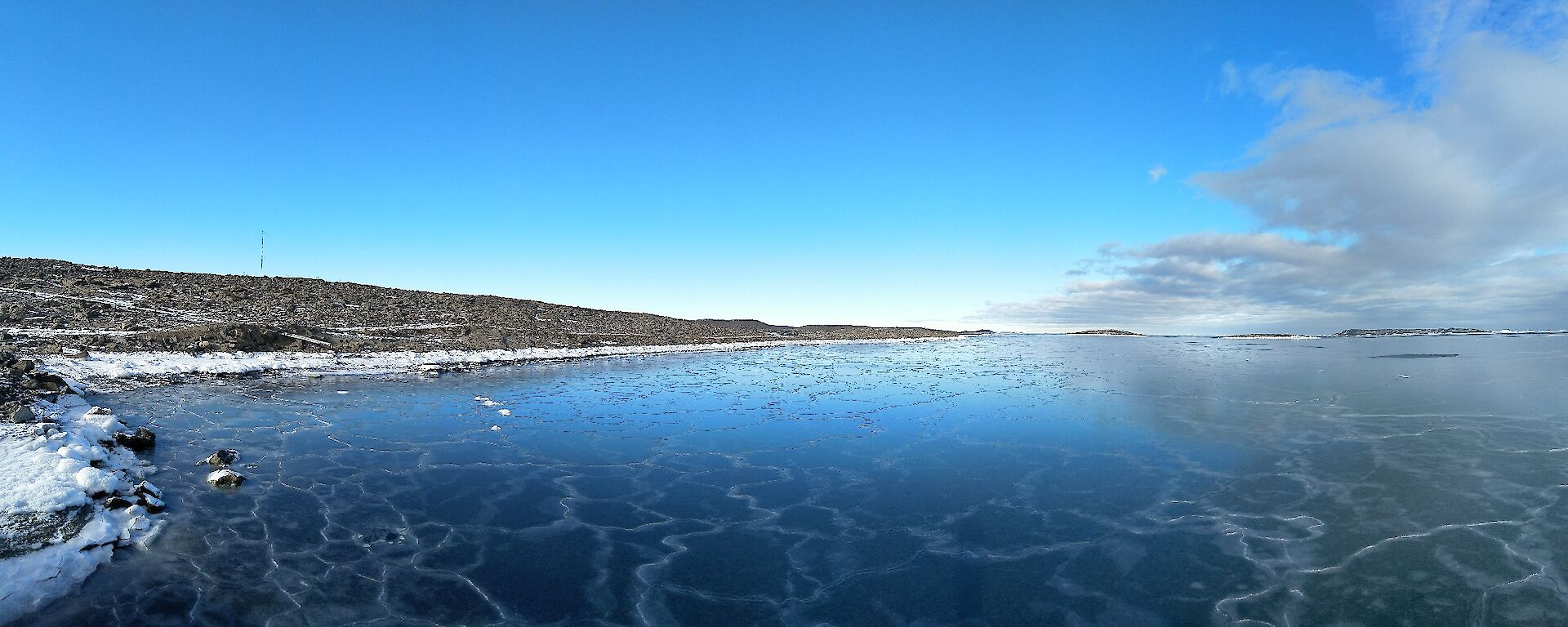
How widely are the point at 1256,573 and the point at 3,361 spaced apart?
25427mm

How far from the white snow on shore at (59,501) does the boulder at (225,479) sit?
881mm

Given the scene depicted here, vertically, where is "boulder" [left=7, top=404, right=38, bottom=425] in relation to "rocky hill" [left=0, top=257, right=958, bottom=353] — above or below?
below

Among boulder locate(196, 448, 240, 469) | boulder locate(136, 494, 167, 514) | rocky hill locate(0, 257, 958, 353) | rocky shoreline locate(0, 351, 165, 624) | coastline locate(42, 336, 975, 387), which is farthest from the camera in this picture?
rocky hill locate(0, 257, 958, 353)

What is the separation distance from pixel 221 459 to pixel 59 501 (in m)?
3.16

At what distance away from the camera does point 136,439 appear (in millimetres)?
11195

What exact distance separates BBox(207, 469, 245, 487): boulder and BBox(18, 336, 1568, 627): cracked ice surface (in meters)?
0.31

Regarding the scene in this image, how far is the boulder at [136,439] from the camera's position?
1112 centimetres

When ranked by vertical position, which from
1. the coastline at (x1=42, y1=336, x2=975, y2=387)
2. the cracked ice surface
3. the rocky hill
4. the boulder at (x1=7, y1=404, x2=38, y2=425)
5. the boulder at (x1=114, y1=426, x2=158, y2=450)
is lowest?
the cracked ice surface

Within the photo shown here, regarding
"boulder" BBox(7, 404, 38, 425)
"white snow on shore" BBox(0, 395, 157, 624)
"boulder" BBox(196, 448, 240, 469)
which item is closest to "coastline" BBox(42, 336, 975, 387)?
"boulder" BBox(7, 404, 38, 425)

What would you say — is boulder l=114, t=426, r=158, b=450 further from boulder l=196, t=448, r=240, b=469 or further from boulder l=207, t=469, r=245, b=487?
boulder l=207, t=469, r=245, b=487

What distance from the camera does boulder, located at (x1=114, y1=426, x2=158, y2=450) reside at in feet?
36.5

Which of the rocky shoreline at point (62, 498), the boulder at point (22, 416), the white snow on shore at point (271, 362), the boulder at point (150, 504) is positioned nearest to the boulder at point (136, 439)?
the rocky shoreline at point (62, 498)

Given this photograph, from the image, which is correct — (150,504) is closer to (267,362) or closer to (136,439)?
(136,439)

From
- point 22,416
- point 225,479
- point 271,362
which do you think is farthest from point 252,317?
point 225,479
